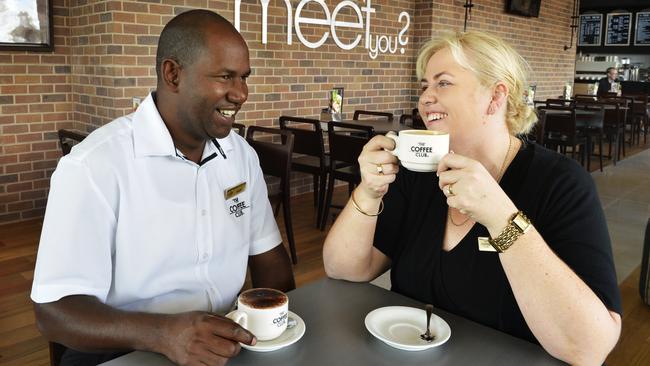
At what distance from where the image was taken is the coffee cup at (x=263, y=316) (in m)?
1.02

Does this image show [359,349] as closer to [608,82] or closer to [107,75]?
[107,75]

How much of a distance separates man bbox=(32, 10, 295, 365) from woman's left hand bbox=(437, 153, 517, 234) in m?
0.49

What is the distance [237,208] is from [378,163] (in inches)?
17.2

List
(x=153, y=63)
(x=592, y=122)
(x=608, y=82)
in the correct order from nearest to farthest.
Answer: (x=153, y=63), (x=592, y=122), (x=608, y=82)

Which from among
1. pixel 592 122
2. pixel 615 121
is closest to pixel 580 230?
pixel 592 122

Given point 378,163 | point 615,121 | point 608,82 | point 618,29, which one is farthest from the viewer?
point 618,29

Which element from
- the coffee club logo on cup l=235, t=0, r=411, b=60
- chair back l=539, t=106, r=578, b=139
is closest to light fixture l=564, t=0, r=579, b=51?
chair back l=539, t=106, r=578, b=139

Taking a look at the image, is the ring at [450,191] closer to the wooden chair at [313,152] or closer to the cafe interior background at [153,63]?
the wooden chair at [313,152]

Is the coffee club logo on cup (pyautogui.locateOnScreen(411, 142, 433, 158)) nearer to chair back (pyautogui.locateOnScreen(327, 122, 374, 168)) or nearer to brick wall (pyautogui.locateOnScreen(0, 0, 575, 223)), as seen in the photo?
chair back (pyautogui.locateOnScreen(327, 122, 374, 168))

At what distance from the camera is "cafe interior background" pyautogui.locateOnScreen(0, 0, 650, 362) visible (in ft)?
13.0

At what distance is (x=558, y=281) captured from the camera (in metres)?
1.04

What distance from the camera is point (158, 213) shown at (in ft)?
4.27

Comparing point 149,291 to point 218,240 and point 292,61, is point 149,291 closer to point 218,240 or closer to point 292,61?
point 218,240

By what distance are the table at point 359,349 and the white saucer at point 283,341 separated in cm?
1
